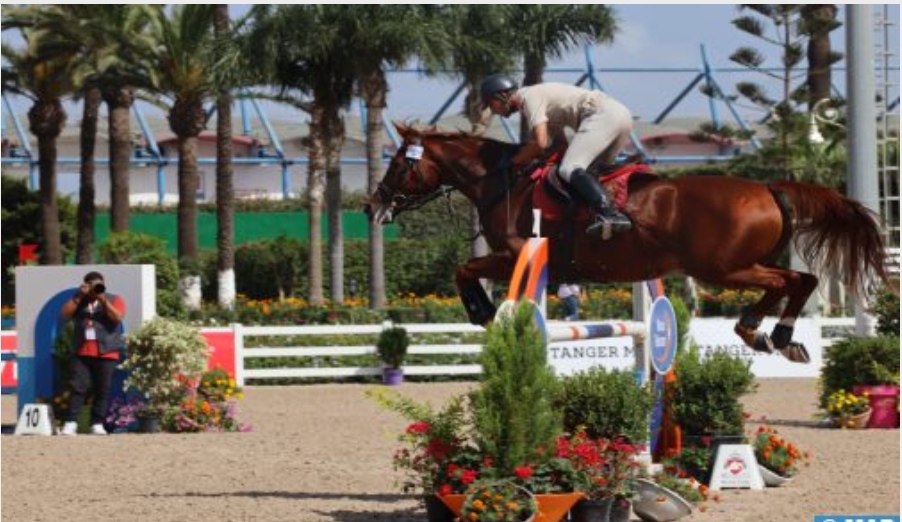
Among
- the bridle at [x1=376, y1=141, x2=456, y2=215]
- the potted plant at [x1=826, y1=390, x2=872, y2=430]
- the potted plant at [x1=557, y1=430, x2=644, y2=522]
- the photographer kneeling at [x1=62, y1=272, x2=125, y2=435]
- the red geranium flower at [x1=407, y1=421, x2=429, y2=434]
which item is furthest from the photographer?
the potted plant at [x1=826, y1=390, x2=872, y2=430]

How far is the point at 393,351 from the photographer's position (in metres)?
26.0

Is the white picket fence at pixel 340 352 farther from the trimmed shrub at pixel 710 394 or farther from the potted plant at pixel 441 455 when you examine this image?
the potted plant at pixel 441 455

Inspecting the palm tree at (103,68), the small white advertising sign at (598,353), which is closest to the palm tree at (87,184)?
the palm tree at (103,68)

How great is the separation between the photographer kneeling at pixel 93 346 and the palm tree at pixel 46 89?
2340cm

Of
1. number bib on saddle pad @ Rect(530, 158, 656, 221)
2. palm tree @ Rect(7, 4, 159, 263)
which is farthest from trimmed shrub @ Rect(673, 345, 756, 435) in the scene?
palm tree @ Rect(7, 4, 159, 263)

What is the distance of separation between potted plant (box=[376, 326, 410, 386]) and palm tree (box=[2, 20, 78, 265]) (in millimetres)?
16578

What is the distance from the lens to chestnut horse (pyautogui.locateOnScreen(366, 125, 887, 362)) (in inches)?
422

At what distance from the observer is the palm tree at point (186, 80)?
1451 inches

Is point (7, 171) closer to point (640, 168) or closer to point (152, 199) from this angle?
point (152, 199)

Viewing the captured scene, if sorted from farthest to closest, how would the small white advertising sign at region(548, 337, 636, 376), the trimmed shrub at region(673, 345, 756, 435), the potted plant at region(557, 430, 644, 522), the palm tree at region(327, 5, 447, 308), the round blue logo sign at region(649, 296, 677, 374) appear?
the palm tree at region(327, 5, 447, 308)
the small white advertising sign at region(548, 337, 636, 376)
the trimmed shrub at region(673, 345, 756, 435)
the round blue logo sign at region(649, 296, 677, 374)
the potted plant at region(557, 430, 644, 522)

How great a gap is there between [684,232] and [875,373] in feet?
24.9

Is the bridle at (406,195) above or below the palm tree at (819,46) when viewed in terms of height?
below

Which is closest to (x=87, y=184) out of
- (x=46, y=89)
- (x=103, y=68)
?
(x=46, y=89)

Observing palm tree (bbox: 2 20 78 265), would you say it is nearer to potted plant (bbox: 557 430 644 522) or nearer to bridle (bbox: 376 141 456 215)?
bridle (bbox: 376 141 456 215)
